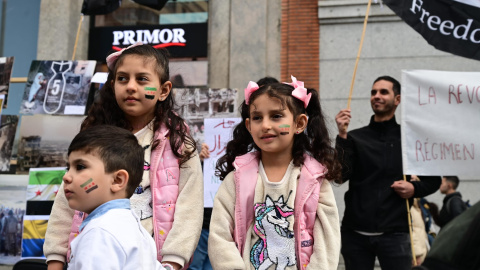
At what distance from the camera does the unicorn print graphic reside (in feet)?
10.4

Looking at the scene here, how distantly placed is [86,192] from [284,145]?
1.26 metres

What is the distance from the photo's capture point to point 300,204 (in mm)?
3242

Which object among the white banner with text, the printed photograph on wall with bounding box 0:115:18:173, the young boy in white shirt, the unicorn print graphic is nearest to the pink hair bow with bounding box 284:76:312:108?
the unicorn print graphic

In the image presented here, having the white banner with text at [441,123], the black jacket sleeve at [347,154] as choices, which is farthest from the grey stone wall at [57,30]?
the white banner with text at [441,123]

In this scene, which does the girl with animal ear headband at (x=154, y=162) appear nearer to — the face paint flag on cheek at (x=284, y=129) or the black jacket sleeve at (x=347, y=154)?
the face paint flag on cheek at (x=284, y=129)

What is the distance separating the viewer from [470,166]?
15.9ft

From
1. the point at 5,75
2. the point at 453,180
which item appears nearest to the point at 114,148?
the point at 5,75

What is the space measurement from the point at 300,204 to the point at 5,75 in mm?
4183

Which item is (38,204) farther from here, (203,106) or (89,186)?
(89,186)

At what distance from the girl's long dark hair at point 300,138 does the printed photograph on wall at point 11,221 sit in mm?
3373

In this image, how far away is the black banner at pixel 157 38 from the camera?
9555mm

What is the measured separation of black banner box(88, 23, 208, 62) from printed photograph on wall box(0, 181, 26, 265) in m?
3.56

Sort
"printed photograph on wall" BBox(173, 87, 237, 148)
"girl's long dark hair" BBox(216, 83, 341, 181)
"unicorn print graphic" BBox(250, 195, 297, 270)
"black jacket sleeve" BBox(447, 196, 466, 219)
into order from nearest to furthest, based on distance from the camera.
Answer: "unicorn print graphic" BBox(250, 195, 297, 270)
"girl's long dark hair" BBox(216, 83, 341, 181)
"printed photograph on wall" BBox(173, 87, 237, 148)
"black jacket sleeve" BBox(447, 196, 466, 219)

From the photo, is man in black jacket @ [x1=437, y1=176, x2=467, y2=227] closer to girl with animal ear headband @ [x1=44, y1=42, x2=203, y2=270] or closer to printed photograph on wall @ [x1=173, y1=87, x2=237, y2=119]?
printed photograph on wall @ [x1=173, y1=87, x2=237, y2=119]
